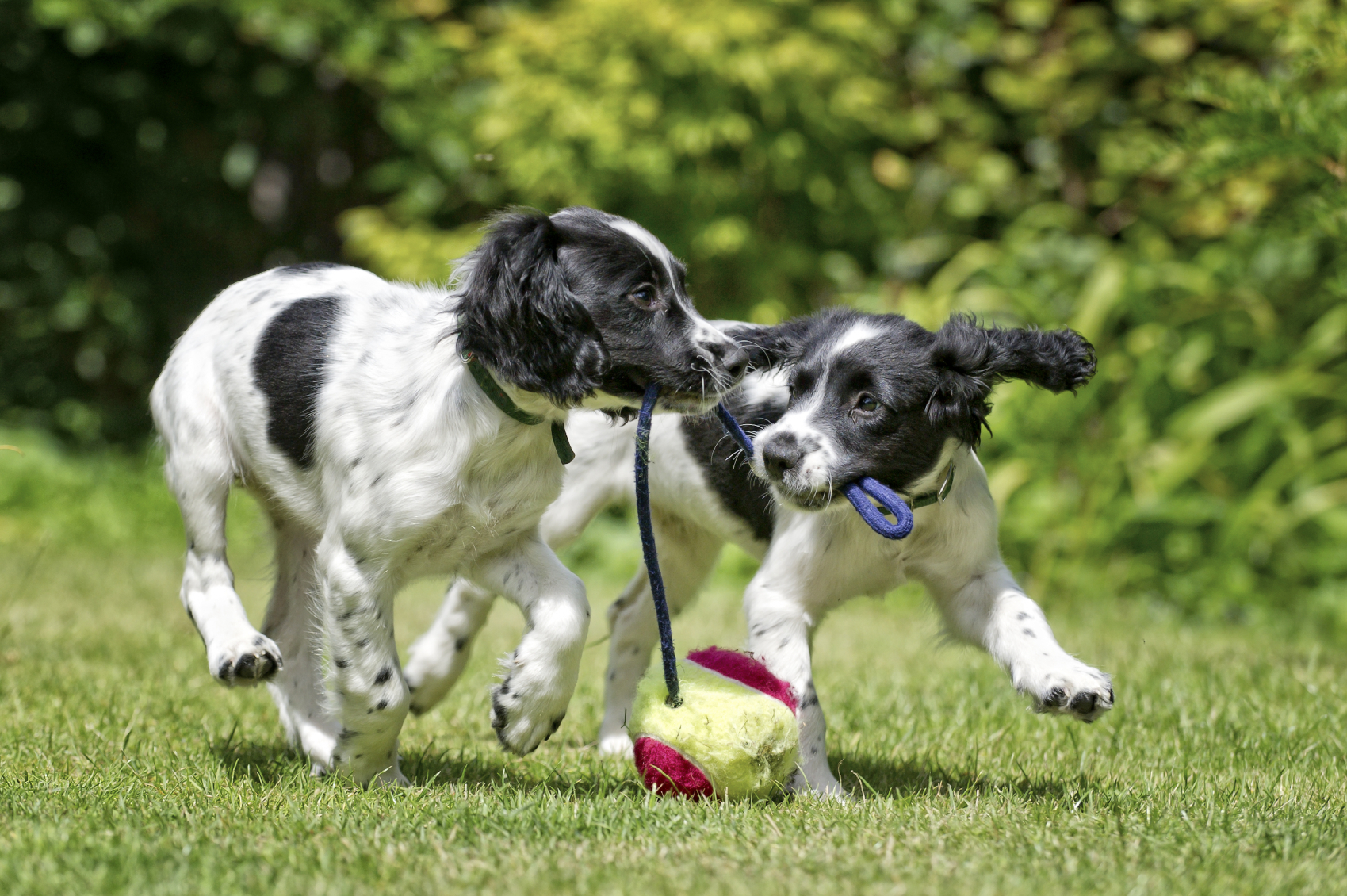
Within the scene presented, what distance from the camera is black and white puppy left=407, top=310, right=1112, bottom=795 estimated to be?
123 inches

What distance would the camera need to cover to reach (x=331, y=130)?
31.6 feet

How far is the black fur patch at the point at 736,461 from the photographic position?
3.66 meters

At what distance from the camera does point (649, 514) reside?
10.0 feet

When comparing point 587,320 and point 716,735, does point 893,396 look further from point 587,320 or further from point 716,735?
point 716,735

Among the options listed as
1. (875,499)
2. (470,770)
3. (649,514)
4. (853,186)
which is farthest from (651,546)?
(853,186)

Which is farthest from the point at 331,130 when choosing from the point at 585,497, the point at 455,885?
the point at 455,885

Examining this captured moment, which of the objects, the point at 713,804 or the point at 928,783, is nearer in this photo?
the point at 713,804

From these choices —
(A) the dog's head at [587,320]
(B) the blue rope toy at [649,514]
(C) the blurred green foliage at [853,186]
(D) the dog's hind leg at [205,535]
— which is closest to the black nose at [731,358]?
(A) the dog's head at [587,320]

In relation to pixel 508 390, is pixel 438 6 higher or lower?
lower

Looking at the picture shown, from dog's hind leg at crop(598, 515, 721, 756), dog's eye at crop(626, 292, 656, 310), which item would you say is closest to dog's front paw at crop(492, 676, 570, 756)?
dog's eye at crop(626, 292, 656, 310)

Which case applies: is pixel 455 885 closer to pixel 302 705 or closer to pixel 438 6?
pixel 302 705

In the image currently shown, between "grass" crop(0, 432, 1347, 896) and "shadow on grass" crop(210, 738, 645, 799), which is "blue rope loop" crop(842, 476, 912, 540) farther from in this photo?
"shadow on grass" crop(210, 738, 645, 799)

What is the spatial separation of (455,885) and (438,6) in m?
7.72

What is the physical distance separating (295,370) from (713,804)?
146 cm
